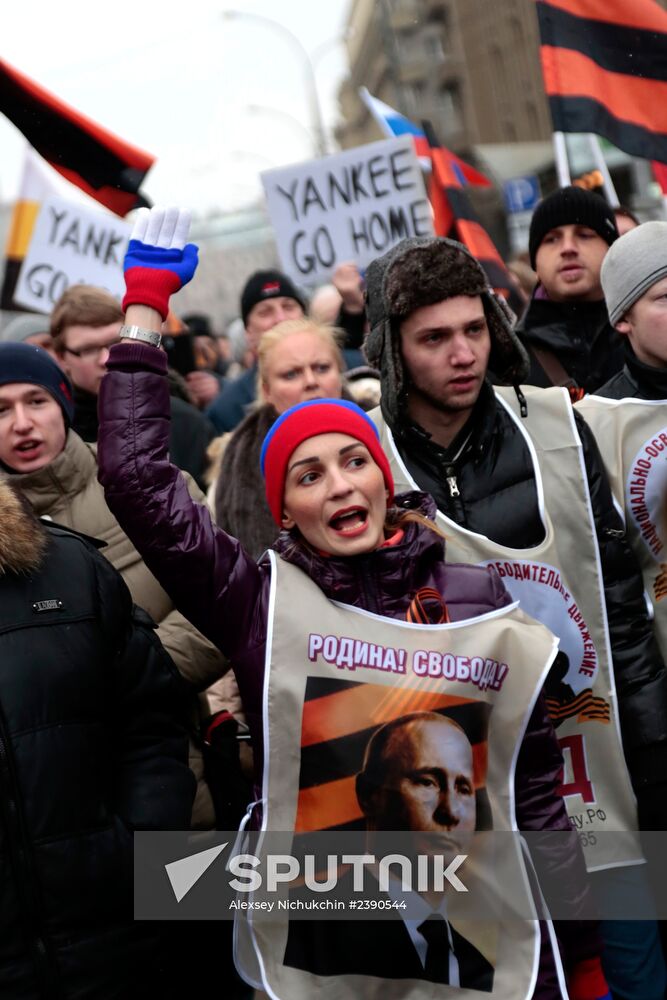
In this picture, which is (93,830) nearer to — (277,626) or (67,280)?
(277,626)

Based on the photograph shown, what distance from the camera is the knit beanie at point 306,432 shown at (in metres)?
2.83

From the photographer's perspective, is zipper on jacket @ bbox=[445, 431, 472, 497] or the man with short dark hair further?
the man with short dark hair

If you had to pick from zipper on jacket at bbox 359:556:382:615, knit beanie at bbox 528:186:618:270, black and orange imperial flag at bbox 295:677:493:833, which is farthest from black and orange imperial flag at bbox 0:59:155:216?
black and orange imperial flag at bbox 295:677:493:833

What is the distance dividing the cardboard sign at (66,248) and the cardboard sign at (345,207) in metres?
1.07

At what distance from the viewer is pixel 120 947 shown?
107 inches

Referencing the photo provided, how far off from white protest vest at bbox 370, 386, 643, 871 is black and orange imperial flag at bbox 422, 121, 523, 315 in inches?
115

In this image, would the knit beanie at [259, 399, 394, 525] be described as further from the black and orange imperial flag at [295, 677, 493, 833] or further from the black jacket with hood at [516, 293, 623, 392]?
the black jacket with hood at [516, 293, 623, 392]

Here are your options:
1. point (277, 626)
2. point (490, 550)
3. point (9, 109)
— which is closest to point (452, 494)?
point (490, 550)

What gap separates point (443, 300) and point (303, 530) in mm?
825

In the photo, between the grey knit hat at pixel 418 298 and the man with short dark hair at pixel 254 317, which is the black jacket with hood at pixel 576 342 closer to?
the grey knit hat at pixel 418 298

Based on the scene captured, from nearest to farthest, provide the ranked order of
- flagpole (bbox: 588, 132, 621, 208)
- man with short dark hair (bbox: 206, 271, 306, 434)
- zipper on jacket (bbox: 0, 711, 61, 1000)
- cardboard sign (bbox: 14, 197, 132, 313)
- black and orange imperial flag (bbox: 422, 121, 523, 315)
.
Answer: zipper on jacket (bbox: 0, 711, 61, 1000) < flagpole (bbox: 588, 132, 621, 208) < black and orange imperial flag (bbox: 422, 121, 523, 315) < man with short dark hair (bbox: 206, 271, 306, 434) < cardboard sign (bbox: 14, 197, 132, 313)

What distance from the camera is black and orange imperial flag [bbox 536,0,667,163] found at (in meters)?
5.18

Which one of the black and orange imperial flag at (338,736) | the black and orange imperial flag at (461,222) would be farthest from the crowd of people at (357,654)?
the black and orange imperial flag at (461,222)

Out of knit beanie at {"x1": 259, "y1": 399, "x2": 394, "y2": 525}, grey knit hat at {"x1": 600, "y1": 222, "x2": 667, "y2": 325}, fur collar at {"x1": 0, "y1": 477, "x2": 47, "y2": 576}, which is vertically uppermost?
grey knit hat at {"x1": 600, "y1": 222, "x2": 667, "y2": 325}
